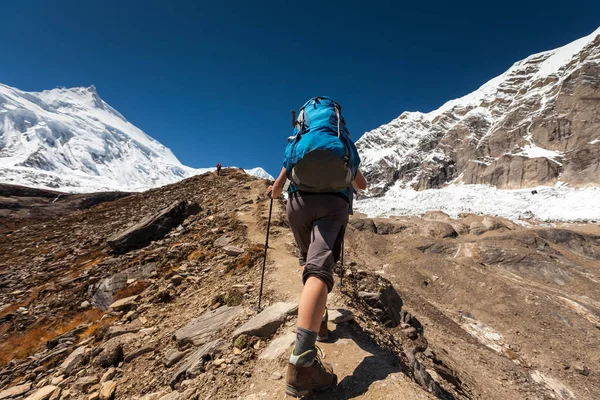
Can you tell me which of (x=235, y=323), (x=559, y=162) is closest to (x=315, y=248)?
(x=235, y=323)

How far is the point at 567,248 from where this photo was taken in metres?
56.2

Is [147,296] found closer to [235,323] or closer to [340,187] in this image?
[235,323]

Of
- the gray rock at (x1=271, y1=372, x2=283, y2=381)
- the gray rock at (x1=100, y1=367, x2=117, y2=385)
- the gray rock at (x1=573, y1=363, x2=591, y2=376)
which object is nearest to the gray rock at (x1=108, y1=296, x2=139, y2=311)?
the gray rock at (x1=100, y1=367, x2=117, y2=385)

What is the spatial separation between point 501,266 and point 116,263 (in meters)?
45.8

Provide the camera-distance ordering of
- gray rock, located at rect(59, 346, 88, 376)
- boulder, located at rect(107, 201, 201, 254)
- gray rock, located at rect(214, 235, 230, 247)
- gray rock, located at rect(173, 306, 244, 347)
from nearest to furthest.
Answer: gray rock, located at rect(173, 306, 244, 347) < gray rock, located at rect(59, 346, 88, 376) < gray rock, located at rect(214, 235, 230, 247) < boulder, located at rect(107, 201, 201, 254)

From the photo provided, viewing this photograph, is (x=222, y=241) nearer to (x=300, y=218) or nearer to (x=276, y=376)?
(x=276, y=376)

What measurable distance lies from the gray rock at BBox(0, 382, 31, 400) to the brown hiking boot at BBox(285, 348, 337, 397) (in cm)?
519

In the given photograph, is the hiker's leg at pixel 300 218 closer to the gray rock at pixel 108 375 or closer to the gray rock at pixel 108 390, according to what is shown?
the gray rock at pixel 108 390

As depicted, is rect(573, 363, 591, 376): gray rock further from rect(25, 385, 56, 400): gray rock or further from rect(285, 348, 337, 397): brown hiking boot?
rect(25, 385, 56, 400): gray rock

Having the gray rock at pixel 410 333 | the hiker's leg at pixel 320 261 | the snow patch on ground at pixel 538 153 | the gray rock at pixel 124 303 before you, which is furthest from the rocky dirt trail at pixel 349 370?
the snow patch on ground at pixel 538 153

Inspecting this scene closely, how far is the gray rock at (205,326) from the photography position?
474 cm

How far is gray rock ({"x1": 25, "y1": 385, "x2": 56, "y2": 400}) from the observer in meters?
4.47

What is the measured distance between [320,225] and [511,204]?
155191 millimetres

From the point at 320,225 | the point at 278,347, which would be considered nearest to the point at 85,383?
the point at 278,347
